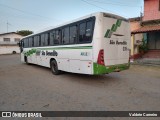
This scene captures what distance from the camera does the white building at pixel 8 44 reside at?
45.6m

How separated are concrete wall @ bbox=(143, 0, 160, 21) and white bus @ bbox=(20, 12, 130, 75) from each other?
1110 centimetres

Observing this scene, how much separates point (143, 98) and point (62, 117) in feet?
10.1

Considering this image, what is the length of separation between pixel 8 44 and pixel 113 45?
43902mm

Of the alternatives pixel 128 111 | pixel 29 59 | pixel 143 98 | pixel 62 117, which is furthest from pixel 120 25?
pixel 29 59

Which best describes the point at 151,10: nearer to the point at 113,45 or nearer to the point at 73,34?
the point at 113,45

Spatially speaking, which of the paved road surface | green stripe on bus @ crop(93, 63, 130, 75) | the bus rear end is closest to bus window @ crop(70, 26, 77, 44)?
the bus rear end

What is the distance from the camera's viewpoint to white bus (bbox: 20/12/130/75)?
734 centimetres

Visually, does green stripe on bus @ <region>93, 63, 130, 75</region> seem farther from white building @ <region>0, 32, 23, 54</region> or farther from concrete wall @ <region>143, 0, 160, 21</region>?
white building @ <region>0, 32, 23, 54</region>

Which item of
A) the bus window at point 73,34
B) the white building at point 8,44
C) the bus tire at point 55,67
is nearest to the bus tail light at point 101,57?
the bus window at point 73,34

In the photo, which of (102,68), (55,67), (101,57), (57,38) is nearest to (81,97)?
(102,68)

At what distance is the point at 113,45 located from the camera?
25.9 feet

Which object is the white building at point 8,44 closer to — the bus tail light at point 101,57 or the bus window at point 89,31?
the bus window at point 89,31

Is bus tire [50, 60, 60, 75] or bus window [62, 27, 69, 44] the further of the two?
bus tire [50, 60, 60, 75]

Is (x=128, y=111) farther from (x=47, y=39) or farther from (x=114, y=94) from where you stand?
(x=47, y=39)
